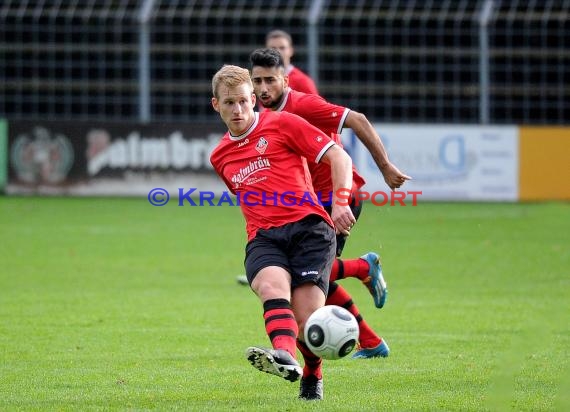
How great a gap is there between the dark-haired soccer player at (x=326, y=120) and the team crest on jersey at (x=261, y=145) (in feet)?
3.24

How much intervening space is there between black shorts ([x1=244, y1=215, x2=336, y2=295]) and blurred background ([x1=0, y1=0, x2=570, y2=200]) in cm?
1572

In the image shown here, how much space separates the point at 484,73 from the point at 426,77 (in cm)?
116

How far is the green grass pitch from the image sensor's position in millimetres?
7195

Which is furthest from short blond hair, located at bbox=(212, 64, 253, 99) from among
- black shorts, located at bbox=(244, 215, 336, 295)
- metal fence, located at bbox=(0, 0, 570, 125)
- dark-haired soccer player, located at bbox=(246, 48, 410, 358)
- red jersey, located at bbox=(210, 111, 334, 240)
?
metal fence, located at bbox=(0, 0, 570, 125)

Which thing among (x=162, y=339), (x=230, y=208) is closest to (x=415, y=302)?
(x=162, y=339)

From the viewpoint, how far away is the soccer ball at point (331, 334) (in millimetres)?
6293

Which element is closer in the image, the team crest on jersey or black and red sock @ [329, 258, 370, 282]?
the team crest on jersey

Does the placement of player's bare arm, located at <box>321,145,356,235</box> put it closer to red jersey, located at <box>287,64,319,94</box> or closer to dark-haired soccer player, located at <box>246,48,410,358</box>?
dark-haired soccer player, located at <box>246,48,410,358</box>

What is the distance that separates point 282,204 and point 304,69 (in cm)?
1786

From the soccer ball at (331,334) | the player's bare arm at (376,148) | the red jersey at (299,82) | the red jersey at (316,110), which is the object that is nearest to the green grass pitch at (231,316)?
the soccer ball at (331,334)

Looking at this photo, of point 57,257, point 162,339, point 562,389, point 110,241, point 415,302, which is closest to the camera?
point 562,389

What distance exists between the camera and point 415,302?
39.3 feet

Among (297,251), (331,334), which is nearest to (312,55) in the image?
(297,251)

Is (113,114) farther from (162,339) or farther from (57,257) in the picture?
(162,339)
